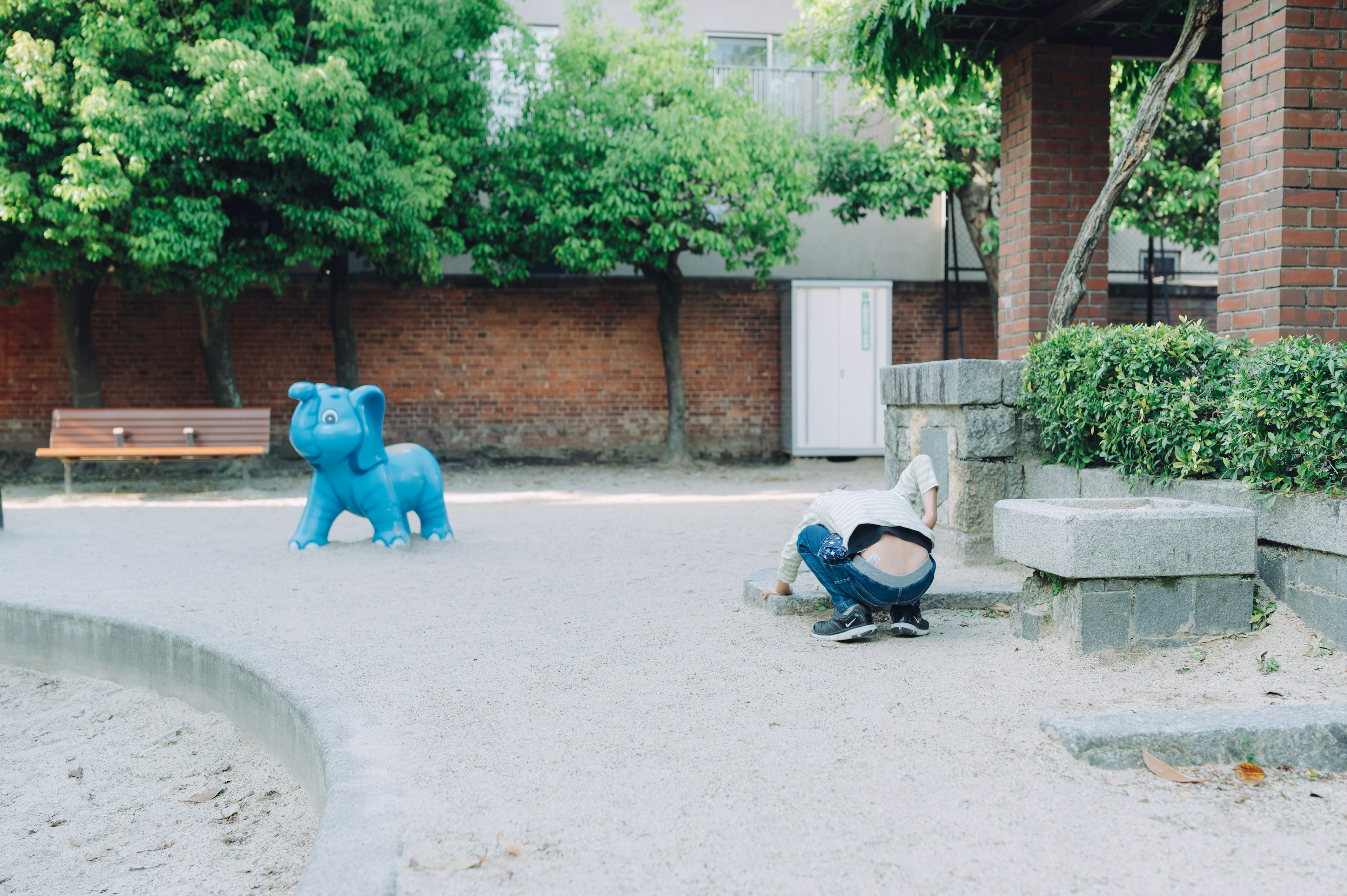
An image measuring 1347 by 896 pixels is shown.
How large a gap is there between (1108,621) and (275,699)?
311 cm

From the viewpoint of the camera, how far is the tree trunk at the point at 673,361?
1500 cm

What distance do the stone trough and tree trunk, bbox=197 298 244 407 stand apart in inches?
453

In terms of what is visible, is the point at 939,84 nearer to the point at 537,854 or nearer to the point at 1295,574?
the point at 1295,574

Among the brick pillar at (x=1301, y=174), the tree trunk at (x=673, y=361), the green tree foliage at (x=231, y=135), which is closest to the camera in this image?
the brick pillar at (x=1301, y=174)

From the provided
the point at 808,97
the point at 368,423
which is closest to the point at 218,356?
the point at 368,423

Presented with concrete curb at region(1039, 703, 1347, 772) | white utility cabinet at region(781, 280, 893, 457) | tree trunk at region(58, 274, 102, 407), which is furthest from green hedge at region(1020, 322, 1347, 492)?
tree trunk at region(58, 274, 102, 407)

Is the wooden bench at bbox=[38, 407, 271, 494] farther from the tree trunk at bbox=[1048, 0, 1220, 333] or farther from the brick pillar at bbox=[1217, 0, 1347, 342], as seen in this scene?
the brick pillar at bbox=[1217, 0, 1347, 342]

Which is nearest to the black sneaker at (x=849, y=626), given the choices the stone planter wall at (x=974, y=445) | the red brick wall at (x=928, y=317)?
the stone planter wall at (x=974, y=445)

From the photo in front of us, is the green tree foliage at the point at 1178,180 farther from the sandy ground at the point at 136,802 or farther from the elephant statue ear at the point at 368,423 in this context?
the sandy ground at the point at 136,802

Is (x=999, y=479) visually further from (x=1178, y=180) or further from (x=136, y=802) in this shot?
(x=1178, y=180)

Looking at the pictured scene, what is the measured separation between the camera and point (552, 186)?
1334 cm

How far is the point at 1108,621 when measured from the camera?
4098mm

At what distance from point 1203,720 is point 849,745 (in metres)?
1.01

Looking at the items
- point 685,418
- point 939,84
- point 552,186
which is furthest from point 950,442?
point 685,418
